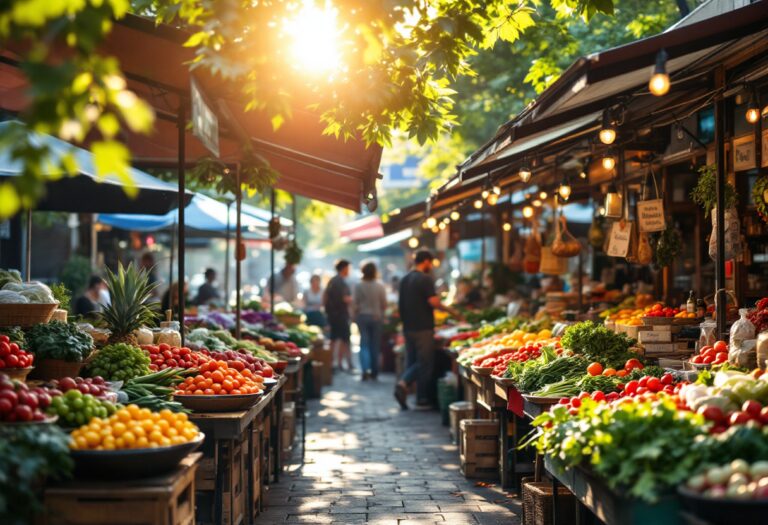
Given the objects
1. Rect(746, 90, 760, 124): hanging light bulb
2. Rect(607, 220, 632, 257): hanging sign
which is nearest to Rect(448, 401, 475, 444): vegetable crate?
Rect(607, 220, 632, 257): hanging sign

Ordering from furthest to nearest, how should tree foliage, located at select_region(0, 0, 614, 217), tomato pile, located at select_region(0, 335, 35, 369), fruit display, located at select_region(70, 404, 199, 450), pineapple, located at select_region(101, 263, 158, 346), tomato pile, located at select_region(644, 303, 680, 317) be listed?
tomato pile, located at select_region(644, 303, 680, 317) → pineapple, located at select_region(101, 263, 158, 346) → tomato pile, located at select_region(0, 335, 35, 369) → fruit display, located at select_region(70, 404, 199, 450) → tree foliage, located at select_region(0, 0, 614, 217)

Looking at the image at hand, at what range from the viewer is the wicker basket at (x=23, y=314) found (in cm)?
714

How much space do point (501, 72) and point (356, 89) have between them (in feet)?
50.5

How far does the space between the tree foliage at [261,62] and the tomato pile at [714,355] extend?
280 centimetres

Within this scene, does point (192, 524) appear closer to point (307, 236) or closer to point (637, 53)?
point (637, 53)

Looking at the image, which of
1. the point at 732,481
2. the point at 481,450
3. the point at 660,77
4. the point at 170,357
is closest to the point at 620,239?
the point at 481,450

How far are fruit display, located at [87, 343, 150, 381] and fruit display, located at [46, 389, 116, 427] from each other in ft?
4.63

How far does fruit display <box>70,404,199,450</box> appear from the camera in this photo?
515 centimetres

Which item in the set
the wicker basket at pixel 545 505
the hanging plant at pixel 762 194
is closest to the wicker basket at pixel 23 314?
the wicker basket at pixel 545 505

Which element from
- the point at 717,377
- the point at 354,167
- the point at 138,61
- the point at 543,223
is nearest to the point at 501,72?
the point at 543,223

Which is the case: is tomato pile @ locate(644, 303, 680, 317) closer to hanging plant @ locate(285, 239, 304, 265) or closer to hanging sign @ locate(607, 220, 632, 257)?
hanging sign @ locate(607, 220, 632, 257)

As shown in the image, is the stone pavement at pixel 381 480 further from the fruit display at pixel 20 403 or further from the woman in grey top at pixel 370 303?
the woman in grey top at pixel 370 303

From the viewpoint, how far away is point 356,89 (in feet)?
21.9

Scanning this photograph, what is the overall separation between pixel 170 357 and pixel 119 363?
83 centimetres
